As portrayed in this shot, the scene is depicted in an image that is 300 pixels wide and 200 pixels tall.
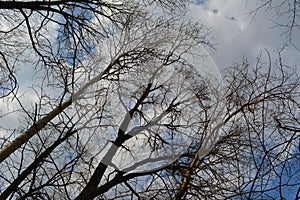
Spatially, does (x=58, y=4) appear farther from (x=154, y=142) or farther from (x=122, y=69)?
(x=154, y=142)

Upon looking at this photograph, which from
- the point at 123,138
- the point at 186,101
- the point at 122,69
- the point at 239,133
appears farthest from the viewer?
the point at 122,69

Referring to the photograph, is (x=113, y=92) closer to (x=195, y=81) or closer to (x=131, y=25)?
(x=195, y=81)

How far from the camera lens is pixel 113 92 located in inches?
131

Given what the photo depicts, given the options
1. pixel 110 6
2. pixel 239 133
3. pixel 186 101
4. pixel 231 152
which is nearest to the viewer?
pixel 231 152

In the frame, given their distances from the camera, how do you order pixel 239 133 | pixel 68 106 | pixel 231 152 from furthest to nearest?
pixel 68 106 < pixel 239 133 < pixel 231 152

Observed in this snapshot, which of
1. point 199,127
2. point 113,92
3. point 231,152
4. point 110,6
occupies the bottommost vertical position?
point 231,152

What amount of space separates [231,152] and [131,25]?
2.60 m

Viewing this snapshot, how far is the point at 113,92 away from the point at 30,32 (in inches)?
60.3

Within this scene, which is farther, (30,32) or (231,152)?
(30,32)

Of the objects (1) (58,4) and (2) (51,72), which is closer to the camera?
(1) (58,4)

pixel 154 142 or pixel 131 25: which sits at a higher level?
Result: pixel 131 25

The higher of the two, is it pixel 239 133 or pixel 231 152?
pixel 239 133

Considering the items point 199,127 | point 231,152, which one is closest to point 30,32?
point 199,127

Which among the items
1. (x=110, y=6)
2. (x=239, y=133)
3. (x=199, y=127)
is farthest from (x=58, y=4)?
(x=239, y=133)
